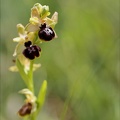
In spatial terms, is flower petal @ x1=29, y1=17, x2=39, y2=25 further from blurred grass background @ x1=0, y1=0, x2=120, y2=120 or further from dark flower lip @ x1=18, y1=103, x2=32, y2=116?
blurred grass background @ x1=0, y1=0, x2=120, y2=120

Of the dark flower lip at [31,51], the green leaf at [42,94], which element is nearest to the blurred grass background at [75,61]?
the green leaf at [42,94]

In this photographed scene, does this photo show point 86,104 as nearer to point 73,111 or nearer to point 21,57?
point 73,111

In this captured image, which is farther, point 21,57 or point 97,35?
point 97,35

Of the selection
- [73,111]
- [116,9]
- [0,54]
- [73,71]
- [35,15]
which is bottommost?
[73,111]

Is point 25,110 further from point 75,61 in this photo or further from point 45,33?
point 75,61

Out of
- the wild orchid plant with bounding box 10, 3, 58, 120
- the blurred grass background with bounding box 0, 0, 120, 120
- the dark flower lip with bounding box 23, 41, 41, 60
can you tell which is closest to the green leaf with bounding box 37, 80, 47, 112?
the wild orchid plant with bounding box 10, 3, 58, 120

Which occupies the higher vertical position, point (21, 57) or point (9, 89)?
point (9, 89)

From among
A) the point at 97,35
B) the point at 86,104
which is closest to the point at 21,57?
the point at 86,104
